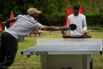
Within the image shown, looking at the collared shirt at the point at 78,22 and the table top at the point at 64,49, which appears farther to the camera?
the collared shirt at the point at 78,22

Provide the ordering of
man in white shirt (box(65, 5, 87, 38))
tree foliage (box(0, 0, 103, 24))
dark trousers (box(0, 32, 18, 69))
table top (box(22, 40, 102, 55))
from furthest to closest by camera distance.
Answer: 1. tree foliage (box(0, 0, 103, 24))
2. man in white shirt (box(65, 5, 87, 38))
3. dark trousers (box(0, 32, 18, 69))
4. table top (box(22, 40, 102, 55))

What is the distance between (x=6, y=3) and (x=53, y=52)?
34151 millimetres

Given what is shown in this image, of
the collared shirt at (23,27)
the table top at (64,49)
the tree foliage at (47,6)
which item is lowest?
the table top at (64,49)

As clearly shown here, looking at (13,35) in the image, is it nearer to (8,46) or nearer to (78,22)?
(8,46)

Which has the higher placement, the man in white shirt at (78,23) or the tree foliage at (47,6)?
the tree foliage at (47,6)

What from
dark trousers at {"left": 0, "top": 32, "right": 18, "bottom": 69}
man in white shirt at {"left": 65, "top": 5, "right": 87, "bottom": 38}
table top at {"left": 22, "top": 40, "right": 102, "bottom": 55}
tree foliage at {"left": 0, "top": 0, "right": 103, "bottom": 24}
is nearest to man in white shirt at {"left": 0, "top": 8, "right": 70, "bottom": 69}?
dark trousers at {"left": 0, "top": 32, "right": 18, "bottom": 69}

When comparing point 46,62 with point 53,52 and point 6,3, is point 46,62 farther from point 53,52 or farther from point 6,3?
point 6,3

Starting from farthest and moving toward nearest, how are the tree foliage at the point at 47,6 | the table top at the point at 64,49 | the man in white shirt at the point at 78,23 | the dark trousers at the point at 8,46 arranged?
the tree foliage at the point at 47,6 < the man in white shirt at the point at 78,23 < the dark trousers at the point at 8,46 < the table top at the point at 64,49

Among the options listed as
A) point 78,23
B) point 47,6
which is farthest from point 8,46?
point 47,6

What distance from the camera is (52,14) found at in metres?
37.0

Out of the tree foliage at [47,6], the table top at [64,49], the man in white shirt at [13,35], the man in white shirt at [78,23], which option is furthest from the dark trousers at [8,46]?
the tree foliage at [47,6]

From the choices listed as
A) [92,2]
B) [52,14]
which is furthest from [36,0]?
[92,2]

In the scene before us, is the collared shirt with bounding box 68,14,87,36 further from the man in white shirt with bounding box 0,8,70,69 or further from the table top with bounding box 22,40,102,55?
the man in white shirt with bounding box 0,8,70,69

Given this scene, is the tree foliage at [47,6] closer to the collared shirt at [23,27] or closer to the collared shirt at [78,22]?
the collared shirt at [78,22]
